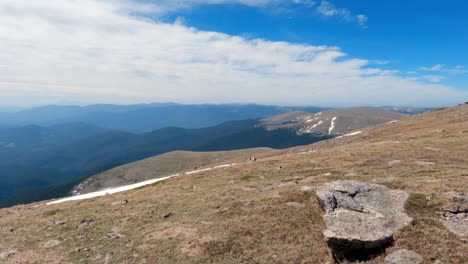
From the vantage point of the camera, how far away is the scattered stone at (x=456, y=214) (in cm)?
1722

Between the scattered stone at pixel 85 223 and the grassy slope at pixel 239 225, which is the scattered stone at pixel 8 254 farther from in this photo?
the scattered stone at pixel 85 223

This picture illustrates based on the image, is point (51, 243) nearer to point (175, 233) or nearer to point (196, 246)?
point (175, 233)

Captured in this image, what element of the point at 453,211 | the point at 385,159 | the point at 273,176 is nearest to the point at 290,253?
the point at 453,211

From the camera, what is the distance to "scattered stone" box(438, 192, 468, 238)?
678 inches

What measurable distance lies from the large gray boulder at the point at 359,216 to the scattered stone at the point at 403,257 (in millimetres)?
789

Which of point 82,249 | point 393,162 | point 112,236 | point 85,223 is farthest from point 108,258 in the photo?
point 393,162

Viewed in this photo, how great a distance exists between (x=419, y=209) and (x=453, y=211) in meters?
1.86

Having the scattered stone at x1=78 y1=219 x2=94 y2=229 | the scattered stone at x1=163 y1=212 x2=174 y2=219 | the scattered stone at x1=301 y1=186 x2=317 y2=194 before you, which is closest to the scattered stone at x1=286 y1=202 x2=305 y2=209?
the scattered stone at x1=301 y1=186 x2=317 y2=194

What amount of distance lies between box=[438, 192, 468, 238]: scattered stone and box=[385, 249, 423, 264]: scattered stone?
→ 11.4 ft

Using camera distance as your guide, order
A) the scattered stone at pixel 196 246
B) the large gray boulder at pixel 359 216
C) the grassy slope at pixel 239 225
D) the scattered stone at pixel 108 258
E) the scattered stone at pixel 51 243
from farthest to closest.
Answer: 1. the scattered stone at pixel 51 243
2. the scattered stone at pixel 108 258
3. the scattered stone at pixel 196 246
4. the grassy slope at pixel 239 225
5. the large gray boulder at pixel 359 216

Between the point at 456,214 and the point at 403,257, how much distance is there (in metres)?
6.79

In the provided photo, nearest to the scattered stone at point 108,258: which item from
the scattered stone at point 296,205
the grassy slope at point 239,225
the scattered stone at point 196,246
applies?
the grassy slope at point 239,225

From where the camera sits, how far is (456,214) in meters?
19.0

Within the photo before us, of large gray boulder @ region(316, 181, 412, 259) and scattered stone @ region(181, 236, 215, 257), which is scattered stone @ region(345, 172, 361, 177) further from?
scattered stone @ region(181, 236, 215, 257)
